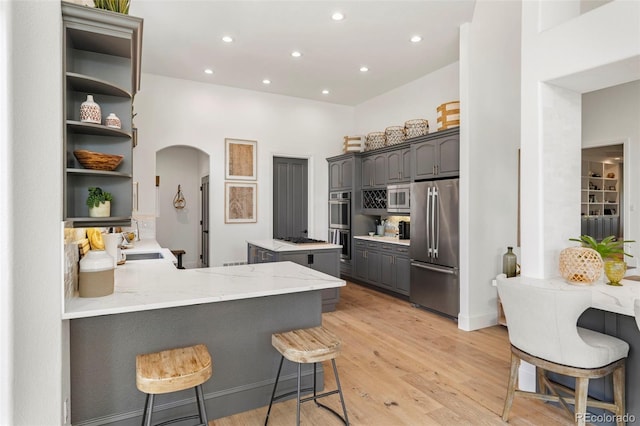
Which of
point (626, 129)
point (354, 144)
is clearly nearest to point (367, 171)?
point (354, 144)

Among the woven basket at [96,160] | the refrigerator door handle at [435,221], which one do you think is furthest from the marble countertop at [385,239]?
the woven basket at [96,160]

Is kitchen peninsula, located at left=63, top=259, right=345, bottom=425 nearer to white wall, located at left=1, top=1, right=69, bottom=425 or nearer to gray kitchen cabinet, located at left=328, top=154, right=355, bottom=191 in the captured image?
white wall, located at left=1, top=1, right=69, bottom=425

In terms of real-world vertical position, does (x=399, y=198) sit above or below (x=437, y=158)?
below

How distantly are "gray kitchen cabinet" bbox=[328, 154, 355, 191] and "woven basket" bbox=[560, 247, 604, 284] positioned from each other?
441 centimetres

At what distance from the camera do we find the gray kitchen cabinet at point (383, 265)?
214 inches

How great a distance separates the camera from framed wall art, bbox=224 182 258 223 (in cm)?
644

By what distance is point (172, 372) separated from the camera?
1768 millimetres

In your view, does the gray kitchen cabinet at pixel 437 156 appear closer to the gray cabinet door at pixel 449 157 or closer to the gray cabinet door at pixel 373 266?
the gray cabinet door at pixel 449 157

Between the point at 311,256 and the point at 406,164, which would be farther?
the point at 406,164

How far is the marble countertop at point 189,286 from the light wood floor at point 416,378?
85 centimetres

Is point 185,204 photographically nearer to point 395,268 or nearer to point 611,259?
point 395,268

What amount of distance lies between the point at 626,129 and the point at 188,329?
5.31 meters

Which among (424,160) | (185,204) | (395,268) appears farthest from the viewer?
(185,204)

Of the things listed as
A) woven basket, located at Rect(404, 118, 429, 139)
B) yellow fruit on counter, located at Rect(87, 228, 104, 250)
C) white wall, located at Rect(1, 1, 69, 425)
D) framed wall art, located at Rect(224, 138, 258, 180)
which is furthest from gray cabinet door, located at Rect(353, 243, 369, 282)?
white wall, located at Rect(1, 1, 69, 425)
